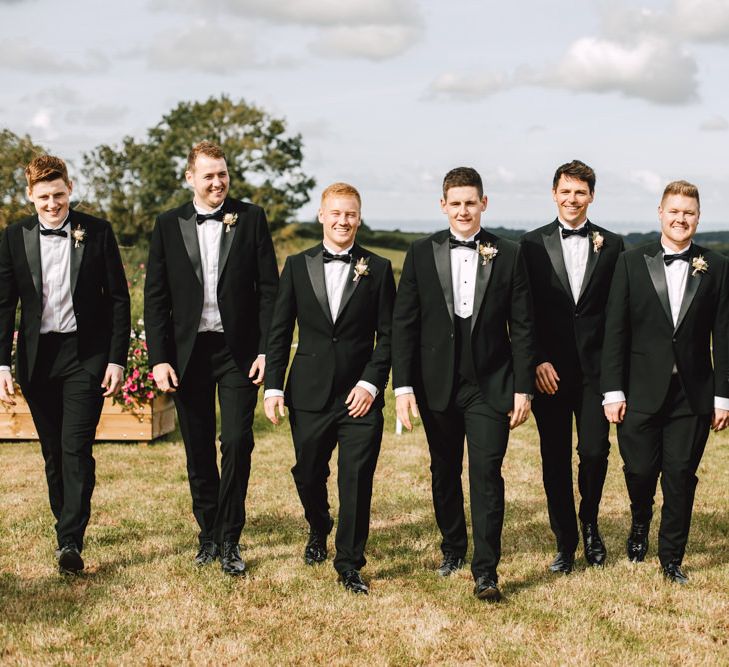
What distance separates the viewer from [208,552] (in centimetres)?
600

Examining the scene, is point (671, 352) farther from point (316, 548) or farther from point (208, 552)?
point (208, 552)

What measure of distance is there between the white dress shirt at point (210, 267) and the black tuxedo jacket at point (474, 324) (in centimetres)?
115

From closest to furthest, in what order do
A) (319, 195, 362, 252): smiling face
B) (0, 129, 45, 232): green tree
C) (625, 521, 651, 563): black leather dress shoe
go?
(319, 195, 362, 252): smiling face < (625, 521, 651, 563): black leather dress shoe < (0, 129, 45, 232): green tree

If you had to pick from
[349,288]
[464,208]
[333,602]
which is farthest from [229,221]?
[333,602]

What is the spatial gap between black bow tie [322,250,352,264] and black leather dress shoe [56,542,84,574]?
2361mm

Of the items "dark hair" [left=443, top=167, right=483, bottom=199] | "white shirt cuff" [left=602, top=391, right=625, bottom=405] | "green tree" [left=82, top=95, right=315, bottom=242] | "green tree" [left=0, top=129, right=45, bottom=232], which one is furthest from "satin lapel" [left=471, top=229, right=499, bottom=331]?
"green tree" [left=82, top=95, right=315, bottom=242]

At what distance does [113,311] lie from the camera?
19.2 ft

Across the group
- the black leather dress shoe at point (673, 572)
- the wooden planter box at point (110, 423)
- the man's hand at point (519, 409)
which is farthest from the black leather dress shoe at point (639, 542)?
the wooden planter box at point (110, 423)

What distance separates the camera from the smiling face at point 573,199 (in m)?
5.69

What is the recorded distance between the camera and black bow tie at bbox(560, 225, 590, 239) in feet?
18.9

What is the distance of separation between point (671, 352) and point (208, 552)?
322 cm

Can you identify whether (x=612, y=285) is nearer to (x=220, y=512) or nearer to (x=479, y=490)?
(x=479, y=490)

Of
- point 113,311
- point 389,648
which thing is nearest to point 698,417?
point 389,648

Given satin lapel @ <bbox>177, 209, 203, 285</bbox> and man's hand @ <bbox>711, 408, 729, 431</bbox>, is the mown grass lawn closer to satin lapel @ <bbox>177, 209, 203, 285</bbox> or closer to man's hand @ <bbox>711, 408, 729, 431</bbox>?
man's hand @ <bbox>711, 408, 729, 431</bbox>
